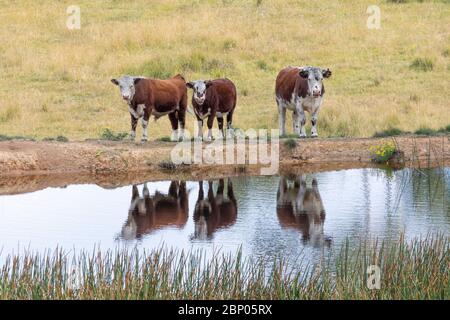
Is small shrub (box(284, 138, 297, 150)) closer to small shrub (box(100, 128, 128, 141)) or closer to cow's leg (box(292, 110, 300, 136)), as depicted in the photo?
cow's leg (box(292, 110, 300, 136))

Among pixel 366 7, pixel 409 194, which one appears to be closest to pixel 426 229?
pixel 409 194

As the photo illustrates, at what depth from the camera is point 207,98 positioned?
71.3ft

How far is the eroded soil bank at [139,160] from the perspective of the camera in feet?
65.3

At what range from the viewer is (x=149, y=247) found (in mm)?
15086

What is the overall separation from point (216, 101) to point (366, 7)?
41.1ft

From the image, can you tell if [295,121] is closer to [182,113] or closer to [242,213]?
[182,113]

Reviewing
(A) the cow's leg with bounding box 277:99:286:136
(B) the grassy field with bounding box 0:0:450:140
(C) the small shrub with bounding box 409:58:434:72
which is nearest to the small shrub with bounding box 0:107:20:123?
(B) the grassy field with bounding box 0:0:450:140

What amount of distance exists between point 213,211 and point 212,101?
432cm

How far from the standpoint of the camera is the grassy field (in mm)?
24312

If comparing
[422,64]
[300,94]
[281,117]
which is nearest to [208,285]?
[300,94]

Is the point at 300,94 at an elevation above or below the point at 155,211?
above

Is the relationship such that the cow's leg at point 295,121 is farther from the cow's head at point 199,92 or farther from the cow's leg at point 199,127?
the cow's head at point 199,92

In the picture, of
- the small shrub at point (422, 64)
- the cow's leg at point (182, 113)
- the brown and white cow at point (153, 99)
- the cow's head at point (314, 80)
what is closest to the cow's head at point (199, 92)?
the brown and white cow at point (153, 99)

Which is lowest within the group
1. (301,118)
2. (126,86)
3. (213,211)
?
(213,211)
